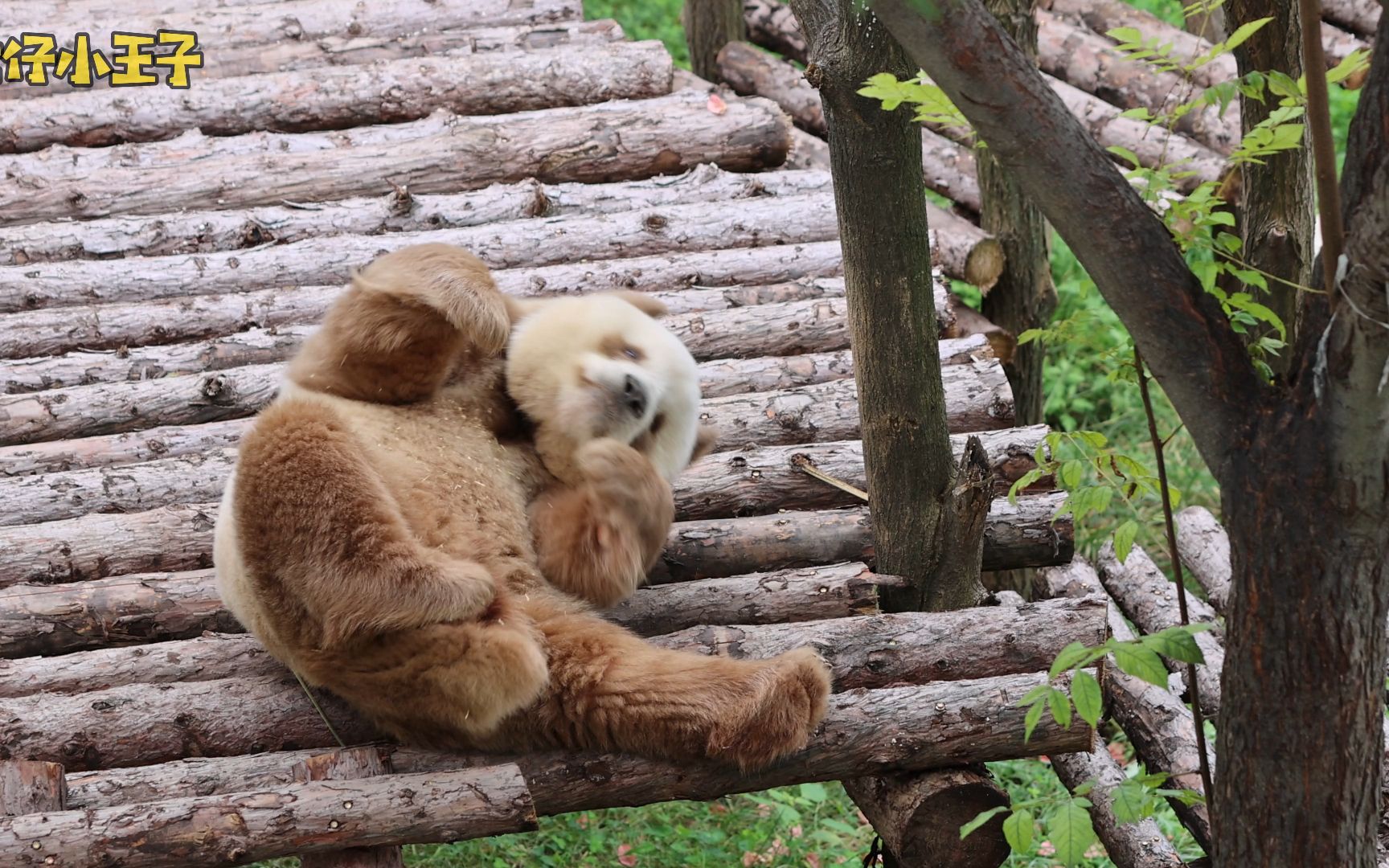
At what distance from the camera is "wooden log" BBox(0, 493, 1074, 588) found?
3.50m

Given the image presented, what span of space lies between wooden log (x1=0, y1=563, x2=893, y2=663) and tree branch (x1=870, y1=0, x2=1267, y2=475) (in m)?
1.31

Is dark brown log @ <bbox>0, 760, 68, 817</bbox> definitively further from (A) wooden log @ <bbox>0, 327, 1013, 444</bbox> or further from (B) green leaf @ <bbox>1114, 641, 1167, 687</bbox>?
(B) green leaf @ <bbox>1114, 641, 1167, 687</bbox>

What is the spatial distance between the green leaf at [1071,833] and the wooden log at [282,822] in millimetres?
1006

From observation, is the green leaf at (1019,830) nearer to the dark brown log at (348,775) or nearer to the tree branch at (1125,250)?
the tree branch at (1125,250)

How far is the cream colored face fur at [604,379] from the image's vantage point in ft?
9.75

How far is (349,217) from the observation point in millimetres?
5086

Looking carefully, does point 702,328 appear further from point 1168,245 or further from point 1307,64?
point 1307,64

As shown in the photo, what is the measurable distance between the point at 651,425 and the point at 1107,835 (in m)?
1.63

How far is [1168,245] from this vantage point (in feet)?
7.11

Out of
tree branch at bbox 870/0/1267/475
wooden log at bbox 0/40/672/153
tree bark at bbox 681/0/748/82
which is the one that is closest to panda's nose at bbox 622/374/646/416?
tree branch at bbox 870/0/1267/475

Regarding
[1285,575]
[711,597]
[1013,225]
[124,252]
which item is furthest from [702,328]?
[1285,575]

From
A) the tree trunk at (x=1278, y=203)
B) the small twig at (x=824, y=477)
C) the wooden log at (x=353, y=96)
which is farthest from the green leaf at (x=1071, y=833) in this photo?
the wooden log at (x=353, y=96)

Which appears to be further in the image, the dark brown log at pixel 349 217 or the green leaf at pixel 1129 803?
the dark brown log at pixel 349 217

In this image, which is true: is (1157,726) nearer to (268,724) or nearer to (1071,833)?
(1071,833)
